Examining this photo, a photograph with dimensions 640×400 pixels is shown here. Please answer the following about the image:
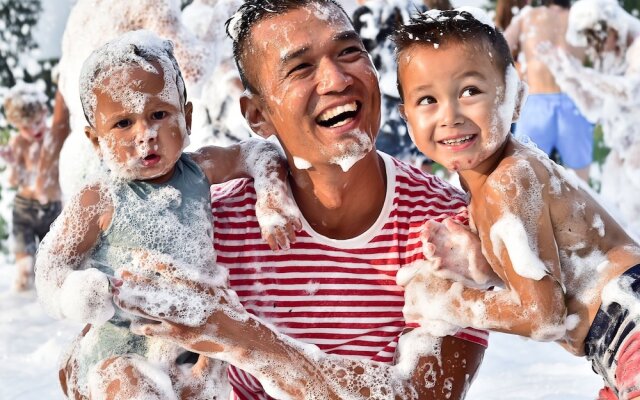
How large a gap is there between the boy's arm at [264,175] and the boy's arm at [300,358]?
0.64ft

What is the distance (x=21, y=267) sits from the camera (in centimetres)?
643

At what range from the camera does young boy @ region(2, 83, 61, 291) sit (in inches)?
254

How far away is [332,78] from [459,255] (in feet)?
1.72

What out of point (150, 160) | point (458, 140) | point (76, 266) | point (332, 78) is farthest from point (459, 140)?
point (76, 266)

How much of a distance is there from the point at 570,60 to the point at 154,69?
16.4 ft

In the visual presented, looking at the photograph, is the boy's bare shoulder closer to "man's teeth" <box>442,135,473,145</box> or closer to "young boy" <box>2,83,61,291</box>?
"man's teeth" <box>442,135,473,145</box>

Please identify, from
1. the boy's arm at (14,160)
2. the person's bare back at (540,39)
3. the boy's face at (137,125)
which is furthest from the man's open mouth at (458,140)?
the boy's arm at (14,160)

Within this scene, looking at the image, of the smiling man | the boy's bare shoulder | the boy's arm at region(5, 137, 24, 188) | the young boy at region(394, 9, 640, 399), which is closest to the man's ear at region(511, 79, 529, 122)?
the young boy at region(394, 9, 640, 399)

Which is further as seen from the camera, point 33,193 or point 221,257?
point 33,193

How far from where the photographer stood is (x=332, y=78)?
2.08 metres

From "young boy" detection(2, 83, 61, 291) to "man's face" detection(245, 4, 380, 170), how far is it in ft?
15.2

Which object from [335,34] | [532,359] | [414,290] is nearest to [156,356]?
[414,290]

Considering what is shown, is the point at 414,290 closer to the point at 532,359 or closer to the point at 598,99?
the point at 532,359

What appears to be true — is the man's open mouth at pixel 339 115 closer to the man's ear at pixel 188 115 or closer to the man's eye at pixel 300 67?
the man's eye at pixel 300 67
